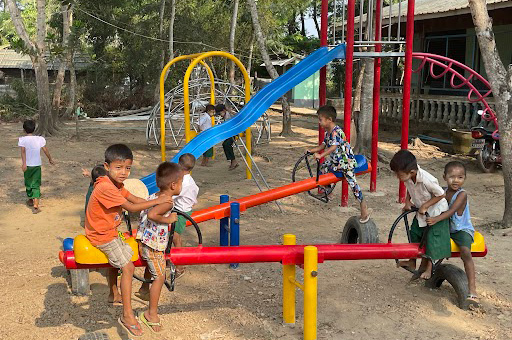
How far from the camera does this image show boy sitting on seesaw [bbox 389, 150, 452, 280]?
14.3 ft

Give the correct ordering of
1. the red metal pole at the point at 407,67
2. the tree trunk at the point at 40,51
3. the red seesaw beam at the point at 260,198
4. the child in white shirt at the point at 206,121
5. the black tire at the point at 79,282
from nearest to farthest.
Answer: the black tire at the point at 79,282 < the red seesaw beam at the point at 260,198 < the red metal pole at the point at 407,67 < the child in white shirt at the point at 206,121 < the tree trunk at the point at 40,51

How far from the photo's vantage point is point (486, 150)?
10242 millimetres

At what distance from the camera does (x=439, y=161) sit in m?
11.4

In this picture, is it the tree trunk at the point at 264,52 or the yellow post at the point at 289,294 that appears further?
the tree trunk at the point at 264,52

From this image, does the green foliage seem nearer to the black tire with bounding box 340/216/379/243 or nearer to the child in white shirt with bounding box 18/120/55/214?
the child in white shirt with bounding box 18/120/55/214

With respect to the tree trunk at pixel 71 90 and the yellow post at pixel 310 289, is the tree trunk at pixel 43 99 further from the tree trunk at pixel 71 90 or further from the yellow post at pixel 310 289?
the yellow post at pixel 310 289

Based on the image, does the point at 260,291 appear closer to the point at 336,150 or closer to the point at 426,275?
the point at 426,275

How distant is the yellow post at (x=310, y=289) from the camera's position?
380cm

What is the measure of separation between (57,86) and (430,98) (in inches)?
484

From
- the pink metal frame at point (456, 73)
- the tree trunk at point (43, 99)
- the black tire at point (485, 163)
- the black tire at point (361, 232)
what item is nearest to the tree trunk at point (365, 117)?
the pink metal frame at point (456, 73)

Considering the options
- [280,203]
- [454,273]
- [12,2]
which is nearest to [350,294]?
[454,273]

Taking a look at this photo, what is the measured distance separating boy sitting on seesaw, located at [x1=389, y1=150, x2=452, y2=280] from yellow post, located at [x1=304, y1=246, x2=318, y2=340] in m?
1.08

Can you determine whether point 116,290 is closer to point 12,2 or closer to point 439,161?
point 439,161

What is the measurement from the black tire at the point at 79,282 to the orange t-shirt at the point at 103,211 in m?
0.98
